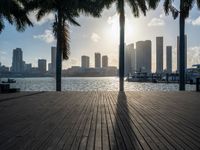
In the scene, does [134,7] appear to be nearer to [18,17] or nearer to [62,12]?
[62,12]

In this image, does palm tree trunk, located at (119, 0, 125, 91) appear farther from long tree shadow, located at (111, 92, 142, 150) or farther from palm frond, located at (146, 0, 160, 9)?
long tree shadow, located at (111, 92, 142, 150)

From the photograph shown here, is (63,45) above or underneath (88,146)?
above

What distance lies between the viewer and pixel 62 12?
82.5 feet

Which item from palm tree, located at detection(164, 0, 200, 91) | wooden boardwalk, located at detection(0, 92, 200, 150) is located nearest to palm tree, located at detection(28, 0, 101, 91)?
palm tree, located at detection(164, 0, 200, 91)

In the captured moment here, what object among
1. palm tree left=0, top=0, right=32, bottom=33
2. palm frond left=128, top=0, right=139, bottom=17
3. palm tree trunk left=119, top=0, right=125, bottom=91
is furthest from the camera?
palm tree trunk left=119, top=0, right=125, bottom=91

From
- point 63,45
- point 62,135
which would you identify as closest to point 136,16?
point 63,45

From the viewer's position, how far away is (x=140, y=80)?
450 ft

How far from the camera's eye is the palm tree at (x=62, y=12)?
24.4 m

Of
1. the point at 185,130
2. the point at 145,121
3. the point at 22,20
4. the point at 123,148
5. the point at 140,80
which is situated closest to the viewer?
the point at 123,148

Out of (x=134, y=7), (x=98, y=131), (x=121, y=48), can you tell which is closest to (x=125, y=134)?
(x=98, y=131)

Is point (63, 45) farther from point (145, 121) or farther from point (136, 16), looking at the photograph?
point (145, 121)

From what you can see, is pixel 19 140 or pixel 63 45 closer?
pixel 19 140

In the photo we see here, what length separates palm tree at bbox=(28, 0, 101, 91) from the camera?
80.1ft

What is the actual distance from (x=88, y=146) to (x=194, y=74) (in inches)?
4256
